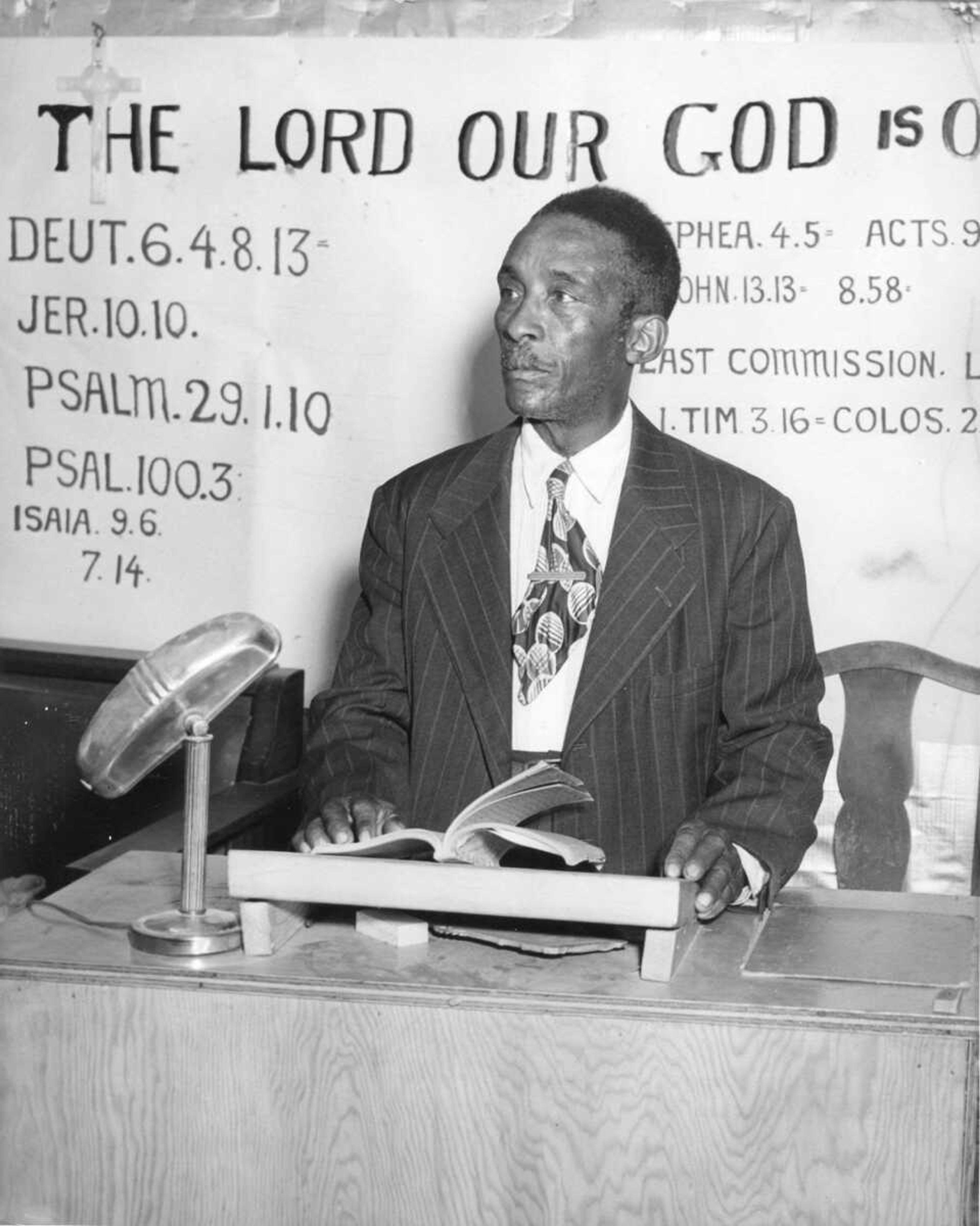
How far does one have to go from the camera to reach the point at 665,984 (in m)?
1.86

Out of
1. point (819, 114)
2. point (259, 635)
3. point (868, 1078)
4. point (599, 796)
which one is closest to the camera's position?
point (868, 1078)

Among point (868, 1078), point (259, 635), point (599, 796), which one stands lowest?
point (868, 1078)

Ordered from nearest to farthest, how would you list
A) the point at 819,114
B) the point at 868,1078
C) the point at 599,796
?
1. the point at 868,1078
2. the point at 599,796
3. the point at 819,114

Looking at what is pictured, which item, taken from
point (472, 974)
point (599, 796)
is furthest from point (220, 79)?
point (472, 974)

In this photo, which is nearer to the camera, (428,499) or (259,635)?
(259,635)

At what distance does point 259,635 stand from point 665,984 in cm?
56

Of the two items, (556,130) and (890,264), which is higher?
(556,130)

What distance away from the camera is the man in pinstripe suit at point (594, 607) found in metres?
2.51

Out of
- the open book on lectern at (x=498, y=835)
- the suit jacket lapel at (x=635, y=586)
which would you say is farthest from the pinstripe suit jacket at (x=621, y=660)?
the open book on lectern at (x=498, y=835)

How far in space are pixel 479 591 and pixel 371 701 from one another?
0.72ft

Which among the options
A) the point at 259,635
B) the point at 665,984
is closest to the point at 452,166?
the point at 259,635

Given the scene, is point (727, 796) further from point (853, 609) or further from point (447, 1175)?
point (853, 609)

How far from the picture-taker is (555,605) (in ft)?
8.45

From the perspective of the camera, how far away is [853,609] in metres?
3.68
